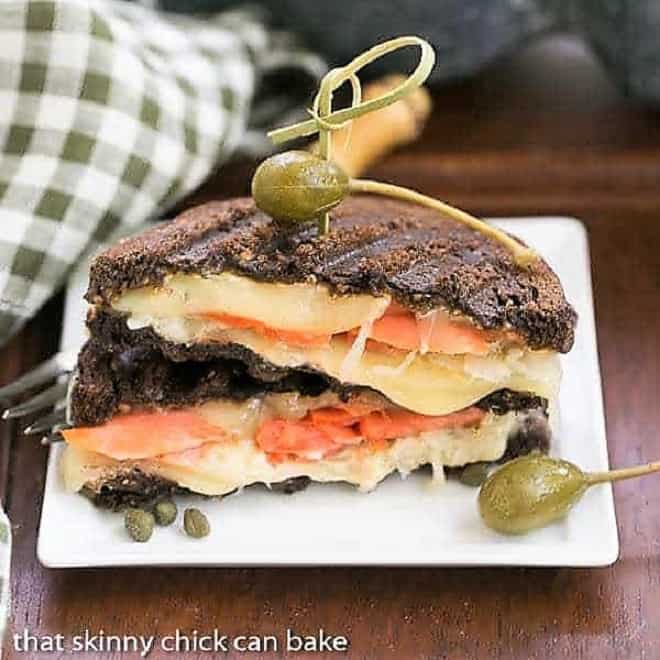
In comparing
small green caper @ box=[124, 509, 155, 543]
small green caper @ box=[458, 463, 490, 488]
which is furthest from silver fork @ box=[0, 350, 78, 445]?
small green caper @ box=[458, 463, 490, 488]

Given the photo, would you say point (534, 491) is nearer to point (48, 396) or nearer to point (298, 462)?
point (298, 462)

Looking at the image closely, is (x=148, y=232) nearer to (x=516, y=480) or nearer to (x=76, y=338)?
(x=76, y=338)

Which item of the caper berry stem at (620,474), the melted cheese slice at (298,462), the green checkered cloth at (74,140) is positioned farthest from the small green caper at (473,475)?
the green checkered cloth at (74,140)

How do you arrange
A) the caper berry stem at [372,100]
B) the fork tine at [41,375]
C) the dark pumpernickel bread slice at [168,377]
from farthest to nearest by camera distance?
the fork tine at [41,375]
the dark pumpernickel bread slice at [168,377]
the caper berry stem at [372,100]

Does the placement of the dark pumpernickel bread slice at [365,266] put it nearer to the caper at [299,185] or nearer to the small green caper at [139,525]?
the caper at [299,185]

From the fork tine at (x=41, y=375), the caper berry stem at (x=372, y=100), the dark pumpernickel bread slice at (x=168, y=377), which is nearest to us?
the caper berry stem at (x=372, y=100)

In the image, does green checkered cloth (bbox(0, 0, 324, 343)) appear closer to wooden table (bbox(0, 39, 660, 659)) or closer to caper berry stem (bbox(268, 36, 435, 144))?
wooden table (bbox(0, 39, 660, 659))

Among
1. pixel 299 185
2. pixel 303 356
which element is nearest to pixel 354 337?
pixel 303 356
